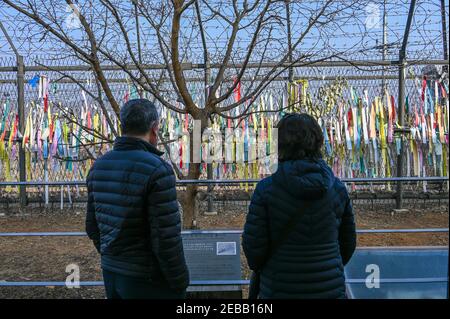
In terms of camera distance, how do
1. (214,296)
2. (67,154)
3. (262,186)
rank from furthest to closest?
(67,154) → (214,296) → (262,186)

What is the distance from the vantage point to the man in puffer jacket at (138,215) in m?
1.99

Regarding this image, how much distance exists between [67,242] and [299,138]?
4.93 meters

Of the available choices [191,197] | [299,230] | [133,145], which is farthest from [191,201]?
[299,230]

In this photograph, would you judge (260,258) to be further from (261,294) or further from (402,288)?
(402,288)

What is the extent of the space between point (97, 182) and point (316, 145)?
1.02m

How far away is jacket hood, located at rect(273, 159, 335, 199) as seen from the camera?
189 cm

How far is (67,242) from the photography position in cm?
608

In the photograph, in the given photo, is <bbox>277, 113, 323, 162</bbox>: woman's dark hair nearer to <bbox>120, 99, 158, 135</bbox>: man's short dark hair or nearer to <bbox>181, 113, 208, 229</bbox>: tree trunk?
<bbox>120, 99, 158, 135</bbox>: man's short dark hair

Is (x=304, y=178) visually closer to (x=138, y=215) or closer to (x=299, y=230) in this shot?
(x=299, y=230)

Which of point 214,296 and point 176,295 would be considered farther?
point 214,296

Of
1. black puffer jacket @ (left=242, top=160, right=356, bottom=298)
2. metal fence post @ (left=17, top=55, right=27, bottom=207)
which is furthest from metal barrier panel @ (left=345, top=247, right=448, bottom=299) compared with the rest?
metal fence post @ (left=17, top=55, right=27, bottom=207)

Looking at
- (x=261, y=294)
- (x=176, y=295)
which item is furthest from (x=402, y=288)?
(x=176, y=295)

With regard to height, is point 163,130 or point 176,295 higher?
point 163,130

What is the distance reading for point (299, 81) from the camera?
6.56 metres
